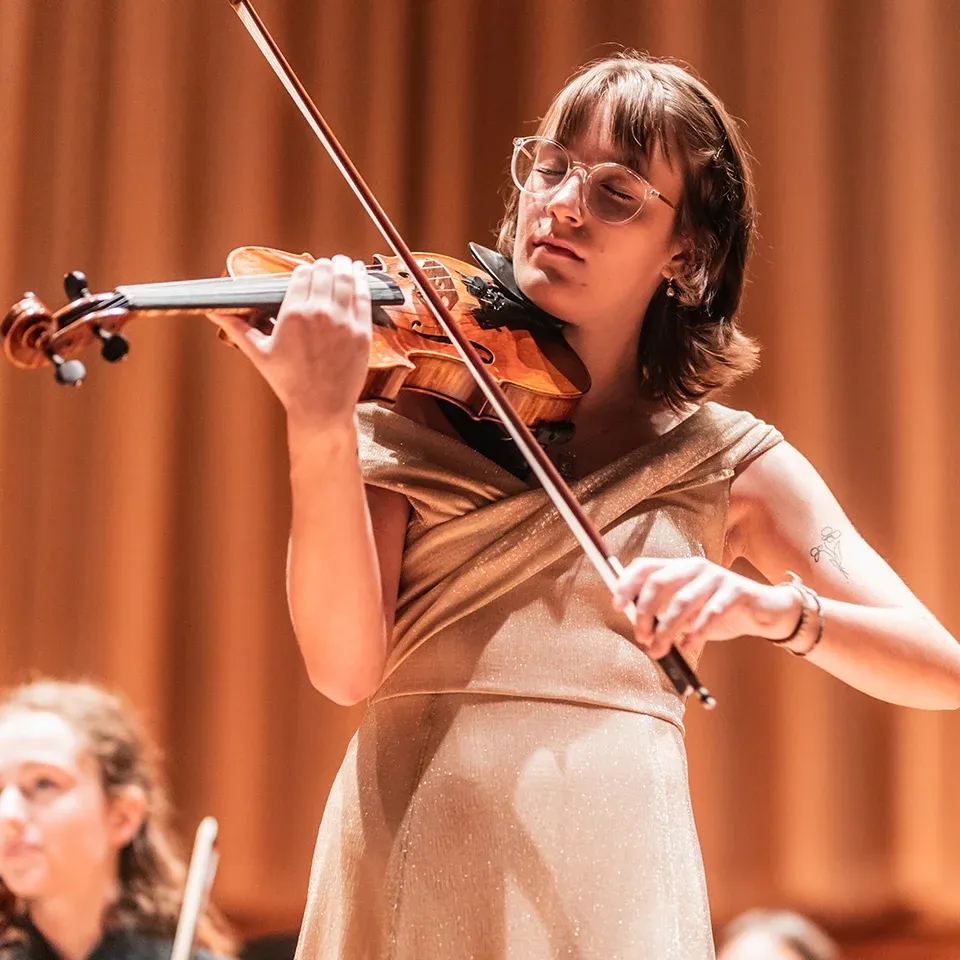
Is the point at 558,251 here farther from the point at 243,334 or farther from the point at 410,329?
the point at 243,334

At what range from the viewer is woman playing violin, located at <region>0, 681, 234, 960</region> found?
1382 millimetres

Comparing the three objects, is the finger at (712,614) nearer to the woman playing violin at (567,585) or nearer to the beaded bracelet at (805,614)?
the woman playing violin at (567,585)

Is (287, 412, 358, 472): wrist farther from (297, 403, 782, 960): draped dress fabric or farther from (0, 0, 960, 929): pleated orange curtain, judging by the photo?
(0, 0, 960, 929): pleated orange curtain

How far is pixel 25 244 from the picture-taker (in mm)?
2447

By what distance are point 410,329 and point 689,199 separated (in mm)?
315

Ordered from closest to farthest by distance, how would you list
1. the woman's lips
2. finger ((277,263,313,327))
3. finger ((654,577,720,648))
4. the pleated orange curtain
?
finger ((654,577,720,648)) → finger ((277,263,313,327)) → the woman's lips → the pleated orange curtain

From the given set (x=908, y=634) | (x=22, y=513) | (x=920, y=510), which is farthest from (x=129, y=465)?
(x=908, y=634)

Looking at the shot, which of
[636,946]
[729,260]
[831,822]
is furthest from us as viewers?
[831,822]

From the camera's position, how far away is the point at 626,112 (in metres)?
1.11

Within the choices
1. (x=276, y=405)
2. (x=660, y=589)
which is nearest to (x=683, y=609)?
(x=660, y=589)

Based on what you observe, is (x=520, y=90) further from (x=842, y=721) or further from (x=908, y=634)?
(x=908, y=634)

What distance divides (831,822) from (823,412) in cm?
73

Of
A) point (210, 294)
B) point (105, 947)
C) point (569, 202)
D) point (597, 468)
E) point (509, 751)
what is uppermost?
point (569, 202)

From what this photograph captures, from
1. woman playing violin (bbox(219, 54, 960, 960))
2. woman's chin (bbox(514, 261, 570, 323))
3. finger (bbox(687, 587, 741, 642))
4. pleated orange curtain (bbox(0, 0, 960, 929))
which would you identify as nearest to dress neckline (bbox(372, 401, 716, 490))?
woman playing violin (bbox(219, 54, 960, 960))
